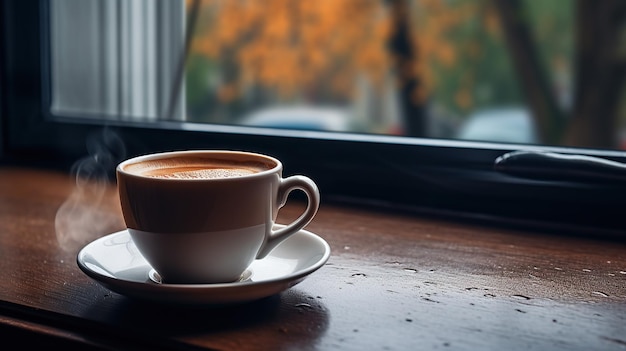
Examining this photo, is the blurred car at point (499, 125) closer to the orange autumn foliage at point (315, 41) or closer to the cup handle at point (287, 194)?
the orange autumn foliage at point (315, 41)

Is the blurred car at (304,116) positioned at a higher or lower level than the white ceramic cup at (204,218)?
lower

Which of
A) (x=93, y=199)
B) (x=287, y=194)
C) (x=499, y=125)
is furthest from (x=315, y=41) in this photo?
(x=287, y=194)

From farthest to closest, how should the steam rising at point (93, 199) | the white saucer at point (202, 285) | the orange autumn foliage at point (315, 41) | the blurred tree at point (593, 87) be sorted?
the orange autumn foliage at point (315, 41)
the blurred tree at point (593, 87)
the steam rising at point (93, 199)
the white saucer at point (202, 285)

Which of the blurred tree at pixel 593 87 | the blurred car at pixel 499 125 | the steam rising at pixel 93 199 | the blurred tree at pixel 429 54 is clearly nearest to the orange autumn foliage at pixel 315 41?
the blurred tree at pixel 429 54

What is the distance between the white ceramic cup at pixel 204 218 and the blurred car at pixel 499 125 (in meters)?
2.23

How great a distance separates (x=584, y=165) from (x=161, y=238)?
0.38 metres

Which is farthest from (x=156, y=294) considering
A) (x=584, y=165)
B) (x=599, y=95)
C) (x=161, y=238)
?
(x=599, y=95)

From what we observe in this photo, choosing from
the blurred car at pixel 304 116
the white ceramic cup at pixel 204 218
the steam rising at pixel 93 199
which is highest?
the white ceramic cup at pixel 204 218

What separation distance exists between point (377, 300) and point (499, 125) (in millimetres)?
2500

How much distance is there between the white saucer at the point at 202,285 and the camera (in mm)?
437

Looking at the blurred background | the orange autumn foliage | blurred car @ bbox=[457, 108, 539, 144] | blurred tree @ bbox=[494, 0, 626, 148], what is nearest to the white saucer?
the blurred background

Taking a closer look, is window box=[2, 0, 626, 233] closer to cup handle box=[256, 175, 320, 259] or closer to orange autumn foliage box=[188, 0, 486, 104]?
orange autumn foliage box=[188, 0, 486, 104]

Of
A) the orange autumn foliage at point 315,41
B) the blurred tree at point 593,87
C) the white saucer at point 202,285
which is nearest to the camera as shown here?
the white saucer at point 202,285

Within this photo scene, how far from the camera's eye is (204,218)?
1.50 feet
